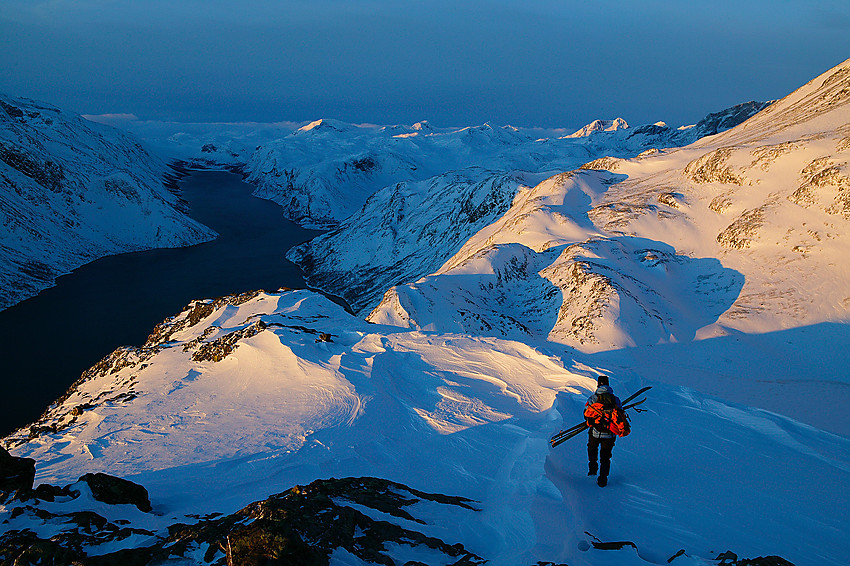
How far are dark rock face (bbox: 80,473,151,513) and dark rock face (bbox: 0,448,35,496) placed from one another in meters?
0.99

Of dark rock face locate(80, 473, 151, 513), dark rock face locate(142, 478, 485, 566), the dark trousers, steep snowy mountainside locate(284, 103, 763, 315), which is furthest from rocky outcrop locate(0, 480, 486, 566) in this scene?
steep snowy mountainside locate(284, 103, 763, 315)

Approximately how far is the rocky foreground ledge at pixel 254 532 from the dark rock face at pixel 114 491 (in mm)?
32

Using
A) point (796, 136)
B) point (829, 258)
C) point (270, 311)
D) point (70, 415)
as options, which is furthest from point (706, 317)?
point (70, 415)

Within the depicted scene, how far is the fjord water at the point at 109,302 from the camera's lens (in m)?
57.1

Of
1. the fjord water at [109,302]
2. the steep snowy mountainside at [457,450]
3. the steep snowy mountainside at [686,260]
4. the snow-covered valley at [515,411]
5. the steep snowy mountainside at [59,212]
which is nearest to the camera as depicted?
the snow-covered valley at [515,411]

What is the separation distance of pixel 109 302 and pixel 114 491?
95.1 m

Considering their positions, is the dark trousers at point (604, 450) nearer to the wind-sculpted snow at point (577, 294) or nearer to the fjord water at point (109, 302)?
the wind-sculpted snow at point (577, 294)

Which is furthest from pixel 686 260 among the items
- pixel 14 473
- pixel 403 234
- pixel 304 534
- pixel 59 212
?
pixel 59 212

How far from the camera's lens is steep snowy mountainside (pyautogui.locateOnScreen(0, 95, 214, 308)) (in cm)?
9169

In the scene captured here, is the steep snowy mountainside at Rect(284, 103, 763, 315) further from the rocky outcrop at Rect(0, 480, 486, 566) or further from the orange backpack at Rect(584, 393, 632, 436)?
the rocky outcrop at Rect(0, 480, 486, 566)

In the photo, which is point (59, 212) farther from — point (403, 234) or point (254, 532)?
point (254, 532)

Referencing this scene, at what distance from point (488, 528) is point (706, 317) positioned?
1362 inches

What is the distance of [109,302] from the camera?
281ft

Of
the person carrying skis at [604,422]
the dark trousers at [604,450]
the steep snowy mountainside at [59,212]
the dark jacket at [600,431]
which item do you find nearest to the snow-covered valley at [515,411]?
the dark trousers at [604,450]
